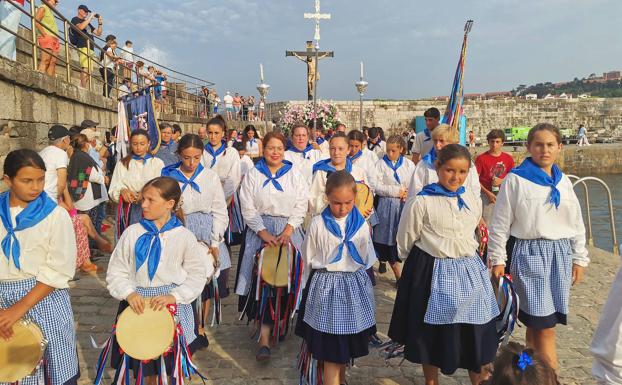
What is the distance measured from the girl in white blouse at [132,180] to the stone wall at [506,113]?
2838cm

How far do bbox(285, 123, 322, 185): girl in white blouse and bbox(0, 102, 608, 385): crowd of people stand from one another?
5.18 feet

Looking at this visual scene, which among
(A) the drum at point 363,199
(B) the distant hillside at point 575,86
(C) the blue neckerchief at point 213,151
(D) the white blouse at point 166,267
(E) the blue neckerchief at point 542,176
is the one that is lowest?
(D) the white blouse at point 166,267

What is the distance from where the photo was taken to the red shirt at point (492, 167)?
21.0ft

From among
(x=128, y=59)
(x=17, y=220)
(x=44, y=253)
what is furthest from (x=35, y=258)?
(x=128, y=59)

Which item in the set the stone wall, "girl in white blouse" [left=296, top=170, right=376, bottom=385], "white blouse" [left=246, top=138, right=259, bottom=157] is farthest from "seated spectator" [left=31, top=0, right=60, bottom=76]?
the stone wall

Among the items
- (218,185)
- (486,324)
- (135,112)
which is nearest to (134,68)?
(135,112)

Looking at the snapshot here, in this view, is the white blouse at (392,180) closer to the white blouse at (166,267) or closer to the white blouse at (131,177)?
the white blouse at (131,177)

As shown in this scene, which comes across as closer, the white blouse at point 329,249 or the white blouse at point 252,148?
the white blouse at point 329,249

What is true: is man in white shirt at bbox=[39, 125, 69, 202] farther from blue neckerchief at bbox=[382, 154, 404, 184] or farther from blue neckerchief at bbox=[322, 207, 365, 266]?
blue neckerchief at bbox=[382, 154, 404, 184]

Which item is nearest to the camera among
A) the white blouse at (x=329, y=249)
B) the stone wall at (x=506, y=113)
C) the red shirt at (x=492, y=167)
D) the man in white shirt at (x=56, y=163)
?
the white blouse at (x=329, y=249)

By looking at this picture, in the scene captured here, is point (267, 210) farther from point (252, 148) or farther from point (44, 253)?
point (252, 148)

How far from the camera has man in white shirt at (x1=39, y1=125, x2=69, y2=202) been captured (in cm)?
529

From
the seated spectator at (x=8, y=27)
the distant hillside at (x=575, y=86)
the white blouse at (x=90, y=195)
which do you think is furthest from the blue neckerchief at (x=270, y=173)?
the distant hillside at (x=575, y=86)

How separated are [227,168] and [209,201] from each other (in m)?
1.89
